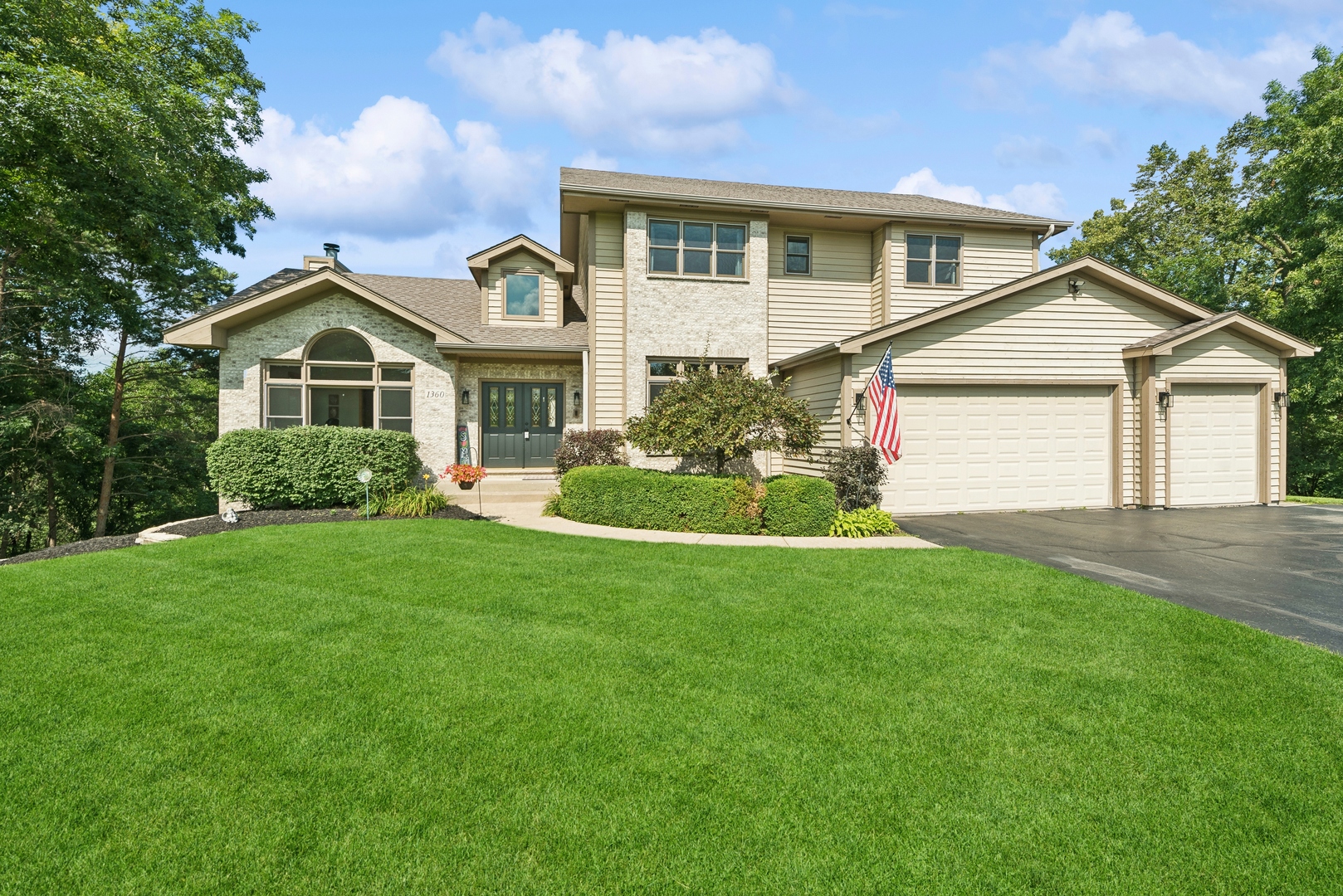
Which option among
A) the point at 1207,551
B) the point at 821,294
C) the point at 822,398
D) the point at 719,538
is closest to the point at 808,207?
the point at 821,294

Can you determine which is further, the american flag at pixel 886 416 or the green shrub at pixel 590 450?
the green shrub at pixel 590 450

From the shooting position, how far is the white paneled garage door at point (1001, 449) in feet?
40.3

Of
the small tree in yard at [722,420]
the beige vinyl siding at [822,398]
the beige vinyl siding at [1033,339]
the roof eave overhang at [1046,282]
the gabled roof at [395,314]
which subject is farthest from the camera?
the gabled roof at [395,314]

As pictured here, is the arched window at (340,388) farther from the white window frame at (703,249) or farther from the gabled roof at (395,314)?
the white window frame at (703,249)

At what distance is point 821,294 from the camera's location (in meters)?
15.1

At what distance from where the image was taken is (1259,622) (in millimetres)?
5414

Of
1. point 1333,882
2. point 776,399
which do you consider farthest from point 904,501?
point 1333,882

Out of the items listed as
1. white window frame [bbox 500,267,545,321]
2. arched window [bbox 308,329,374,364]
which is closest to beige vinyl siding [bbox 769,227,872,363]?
white window frame [bbox 500,267,545,321]

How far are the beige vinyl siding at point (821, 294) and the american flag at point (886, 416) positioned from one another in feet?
13.4

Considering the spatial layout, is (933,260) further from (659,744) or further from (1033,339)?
(659,744)

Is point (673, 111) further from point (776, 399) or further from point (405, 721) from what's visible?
point (405, 721)

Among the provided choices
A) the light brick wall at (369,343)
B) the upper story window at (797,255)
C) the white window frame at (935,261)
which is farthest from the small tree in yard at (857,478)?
the light brick wall at (369,343)

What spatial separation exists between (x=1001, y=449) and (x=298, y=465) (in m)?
Result: 13.4

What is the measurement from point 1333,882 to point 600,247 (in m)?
13.8
